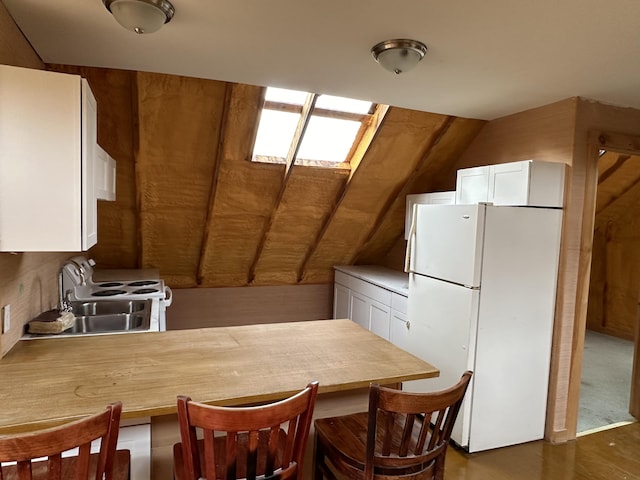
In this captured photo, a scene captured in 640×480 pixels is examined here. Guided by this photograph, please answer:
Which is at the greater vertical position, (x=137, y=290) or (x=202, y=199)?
(x=202, y=199)

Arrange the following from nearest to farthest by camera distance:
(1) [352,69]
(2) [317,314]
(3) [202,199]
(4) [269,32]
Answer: (4) [269,32] → (1) [352,69] → (3) [202,199] → (2) [317,314]

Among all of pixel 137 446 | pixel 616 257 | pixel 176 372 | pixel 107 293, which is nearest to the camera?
pixel 137 446

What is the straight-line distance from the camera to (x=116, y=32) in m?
1.97

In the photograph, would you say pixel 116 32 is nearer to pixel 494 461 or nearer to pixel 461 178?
pixel 461 178

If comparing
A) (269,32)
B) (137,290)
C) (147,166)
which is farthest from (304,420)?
(147,166)

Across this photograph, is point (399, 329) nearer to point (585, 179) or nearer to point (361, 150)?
point (361, 150)

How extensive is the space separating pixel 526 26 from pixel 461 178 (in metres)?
1.60

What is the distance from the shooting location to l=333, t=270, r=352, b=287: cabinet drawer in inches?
183

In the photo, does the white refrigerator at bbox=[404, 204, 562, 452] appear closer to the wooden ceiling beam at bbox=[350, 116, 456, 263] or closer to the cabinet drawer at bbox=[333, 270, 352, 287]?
the wooden ceiling beam at bbox=[350, 116, 456, 263]

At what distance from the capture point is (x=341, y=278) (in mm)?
4793

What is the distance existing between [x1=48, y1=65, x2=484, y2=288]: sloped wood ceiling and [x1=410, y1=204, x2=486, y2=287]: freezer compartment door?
0.83 metres

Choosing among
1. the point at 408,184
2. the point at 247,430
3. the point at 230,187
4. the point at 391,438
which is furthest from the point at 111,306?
the point at 408,184

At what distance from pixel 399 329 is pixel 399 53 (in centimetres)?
236

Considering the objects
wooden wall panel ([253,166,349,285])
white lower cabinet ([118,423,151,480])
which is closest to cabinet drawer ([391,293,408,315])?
wooden wall panel ([253,166,349,285])
